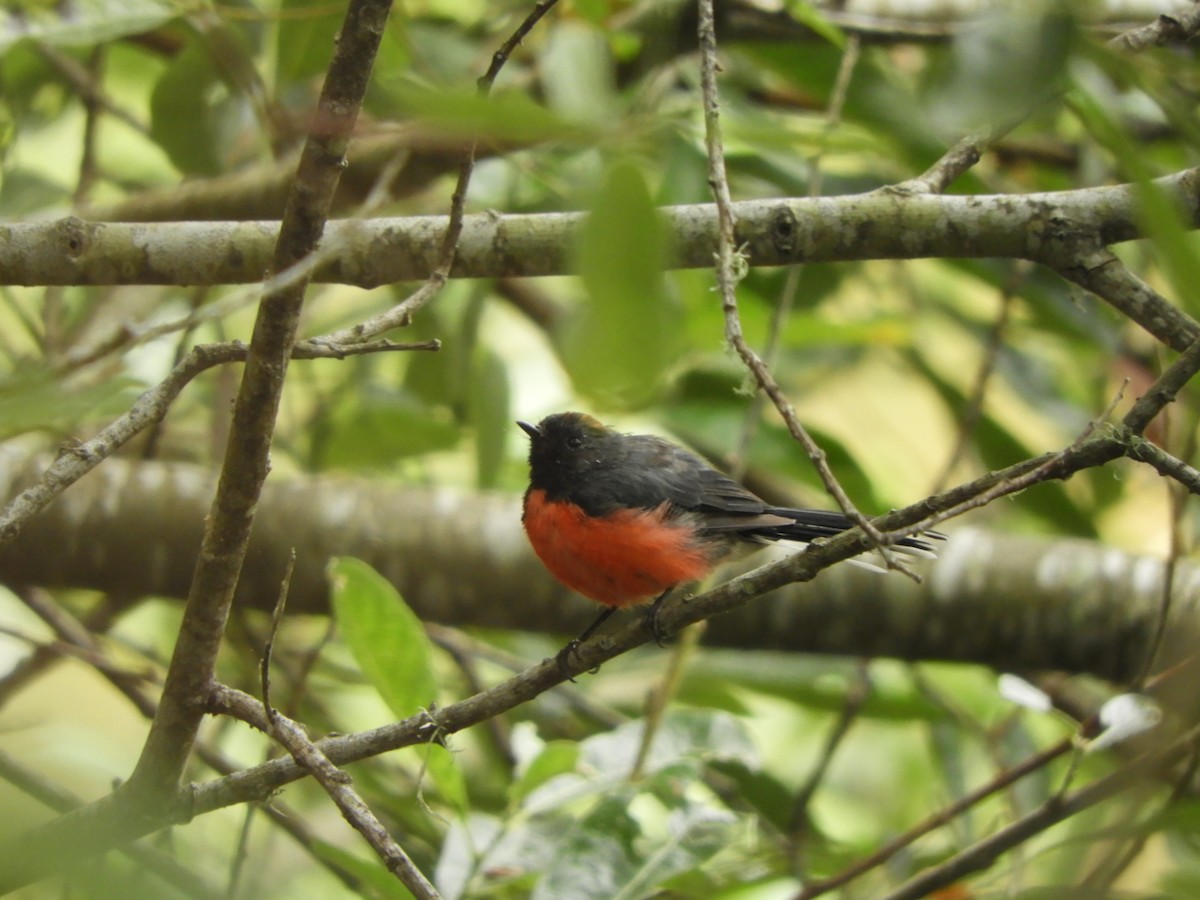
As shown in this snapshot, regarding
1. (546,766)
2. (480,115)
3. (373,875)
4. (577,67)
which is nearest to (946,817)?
(546,766)

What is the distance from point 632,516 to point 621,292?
2.50 meters

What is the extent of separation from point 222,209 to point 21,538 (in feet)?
4.41

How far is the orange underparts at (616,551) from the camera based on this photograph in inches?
129

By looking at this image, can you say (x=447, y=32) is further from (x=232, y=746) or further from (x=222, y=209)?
(x=232, y=746)

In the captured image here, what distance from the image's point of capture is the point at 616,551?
3.33 metres

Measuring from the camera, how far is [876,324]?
394 cm

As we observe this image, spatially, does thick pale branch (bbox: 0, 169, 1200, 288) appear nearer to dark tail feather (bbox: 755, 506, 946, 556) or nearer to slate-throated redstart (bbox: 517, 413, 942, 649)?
slate-throated redstart (bbox: 517, 413, 942, 649)

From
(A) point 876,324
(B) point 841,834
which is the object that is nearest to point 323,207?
(A) point 876,324

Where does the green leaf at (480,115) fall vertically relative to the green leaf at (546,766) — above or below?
below

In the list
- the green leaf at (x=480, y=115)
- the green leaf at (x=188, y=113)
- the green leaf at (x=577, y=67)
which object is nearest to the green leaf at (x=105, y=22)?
the green leaf at (x=188, y=113)

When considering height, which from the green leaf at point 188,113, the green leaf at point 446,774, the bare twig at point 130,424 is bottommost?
the green leaf at point 446,774

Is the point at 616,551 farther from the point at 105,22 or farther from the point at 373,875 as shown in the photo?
the point at 105,22

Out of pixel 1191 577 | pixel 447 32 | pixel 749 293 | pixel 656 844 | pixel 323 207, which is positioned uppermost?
pixel 447 32

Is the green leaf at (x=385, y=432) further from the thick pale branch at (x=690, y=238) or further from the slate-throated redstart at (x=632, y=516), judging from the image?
the thick pale branch at (x=690, y=238)
